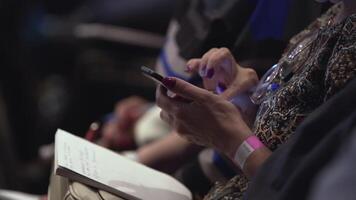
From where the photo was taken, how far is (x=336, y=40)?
938 mm

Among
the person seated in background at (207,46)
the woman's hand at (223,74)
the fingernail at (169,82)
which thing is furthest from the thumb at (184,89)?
the person seated in background at (207,46)

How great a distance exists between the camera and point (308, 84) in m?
0.95

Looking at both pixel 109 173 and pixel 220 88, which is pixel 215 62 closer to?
pixel 220 88

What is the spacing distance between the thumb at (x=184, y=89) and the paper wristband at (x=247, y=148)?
0.26 ft

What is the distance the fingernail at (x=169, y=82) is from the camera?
3.11ft

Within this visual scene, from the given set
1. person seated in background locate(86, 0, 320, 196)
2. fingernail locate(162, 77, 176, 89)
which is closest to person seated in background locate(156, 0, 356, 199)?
fingernail locate(162, 77, 176, 89)

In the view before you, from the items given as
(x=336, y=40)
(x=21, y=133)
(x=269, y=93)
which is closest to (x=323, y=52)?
(x=336, y=40)

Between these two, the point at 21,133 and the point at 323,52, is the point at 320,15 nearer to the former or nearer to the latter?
the point at 323,52

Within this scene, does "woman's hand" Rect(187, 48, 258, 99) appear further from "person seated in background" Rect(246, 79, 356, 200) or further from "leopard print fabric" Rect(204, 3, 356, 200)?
"person seated in background" Rect(246, 79, 356, 200)

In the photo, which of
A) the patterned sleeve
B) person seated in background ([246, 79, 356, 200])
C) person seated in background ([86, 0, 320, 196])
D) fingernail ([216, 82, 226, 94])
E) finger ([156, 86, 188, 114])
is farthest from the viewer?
person seated in background ([86, 0, 320, 196])

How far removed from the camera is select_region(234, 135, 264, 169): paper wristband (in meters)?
0.94

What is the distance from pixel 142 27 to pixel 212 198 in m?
1.73

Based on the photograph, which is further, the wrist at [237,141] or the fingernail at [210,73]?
the fingernail at [210,73]

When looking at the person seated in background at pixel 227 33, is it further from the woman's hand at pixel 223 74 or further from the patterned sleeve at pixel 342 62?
the patterned sleeve at pixel 342 62
